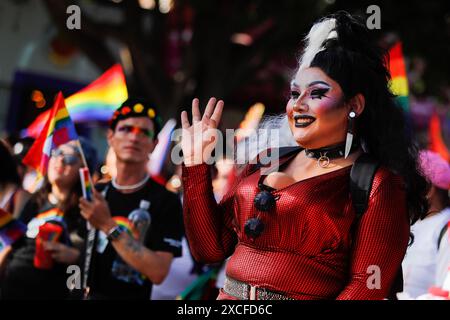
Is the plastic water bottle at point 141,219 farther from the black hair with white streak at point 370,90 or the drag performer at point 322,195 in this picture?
the black hair with white streak at point 370,90

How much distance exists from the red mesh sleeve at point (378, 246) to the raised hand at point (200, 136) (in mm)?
597

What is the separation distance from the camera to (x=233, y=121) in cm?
1484

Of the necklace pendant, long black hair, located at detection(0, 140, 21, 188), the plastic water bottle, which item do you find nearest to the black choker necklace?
the necklace pendant

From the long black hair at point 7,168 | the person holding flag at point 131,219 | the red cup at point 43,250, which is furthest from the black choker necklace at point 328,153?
the long black hair at point 7,168

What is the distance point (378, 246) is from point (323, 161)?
A: 0.39 m

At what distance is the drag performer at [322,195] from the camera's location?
2.29m

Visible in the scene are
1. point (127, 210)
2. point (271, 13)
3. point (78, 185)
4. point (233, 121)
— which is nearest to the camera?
point (127, 210)

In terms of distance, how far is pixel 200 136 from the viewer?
250cm

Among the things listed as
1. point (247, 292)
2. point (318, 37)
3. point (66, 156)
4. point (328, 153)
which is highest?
point (318, 37)

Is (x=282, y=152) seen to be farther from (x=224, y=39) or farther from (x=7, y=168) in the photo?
(x=224, y=39)

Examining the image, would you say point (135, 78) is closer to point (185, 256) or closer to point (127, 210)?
point (185, 256)

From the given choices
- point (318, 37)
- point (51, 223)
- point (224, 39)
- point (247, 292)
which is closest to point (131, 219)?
point (51, 223)
